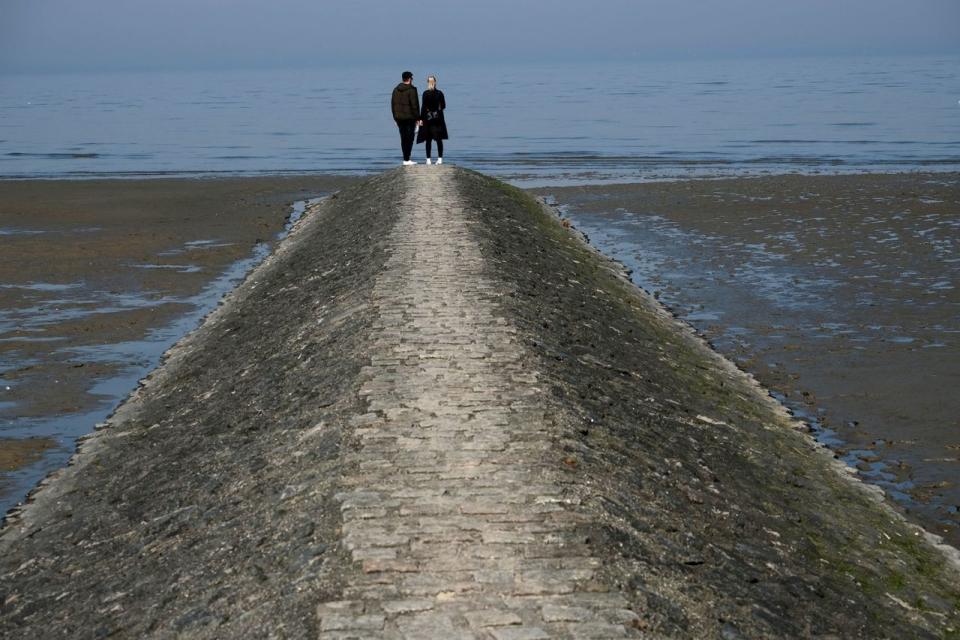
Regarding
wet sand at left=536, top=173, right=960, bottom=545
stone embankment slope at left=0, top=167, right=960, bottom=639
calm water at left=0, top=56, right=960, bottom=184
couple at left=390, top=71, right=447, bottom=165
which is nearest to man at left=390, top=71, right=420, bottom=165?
couple at left=390, top=71, right=447, bottom=165

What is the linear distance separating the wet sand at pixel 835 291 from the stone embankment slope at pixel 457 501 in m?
0.88

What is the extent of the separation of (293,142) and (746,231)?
3649 cm

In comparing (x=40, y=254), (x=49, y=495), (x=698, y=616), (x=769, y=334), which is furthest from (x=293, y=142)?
(x=698, y=616)

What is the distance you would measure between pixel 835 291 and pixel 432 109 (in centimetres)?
1106

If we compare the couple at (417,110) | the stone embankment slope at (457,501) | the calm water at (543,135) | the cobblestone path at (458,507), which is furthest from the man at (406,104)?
the cobblestone path at (458,507)

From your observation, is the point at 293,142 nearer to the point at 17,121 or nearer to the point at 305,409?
the point at 17,121

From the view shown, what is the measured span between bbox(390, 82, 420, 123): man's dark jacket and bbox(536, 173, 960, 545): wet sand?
4.79m

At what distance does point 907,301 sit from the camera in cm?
2005

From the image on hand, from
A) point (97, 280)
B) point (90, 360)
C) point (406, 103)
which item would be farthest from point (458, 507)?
point (406, 103)

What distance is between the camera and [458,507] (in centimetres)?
821

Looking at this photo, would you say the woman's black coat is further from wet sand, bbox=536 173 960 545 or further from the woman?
wet sand, bbox=536 173 960 545

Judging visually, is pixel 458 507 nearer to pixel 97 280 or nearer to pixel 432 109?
pixel 97 280

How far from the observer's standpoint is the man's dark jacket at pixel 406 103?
28141 mm

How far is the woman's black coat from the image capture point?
93.1 feet
